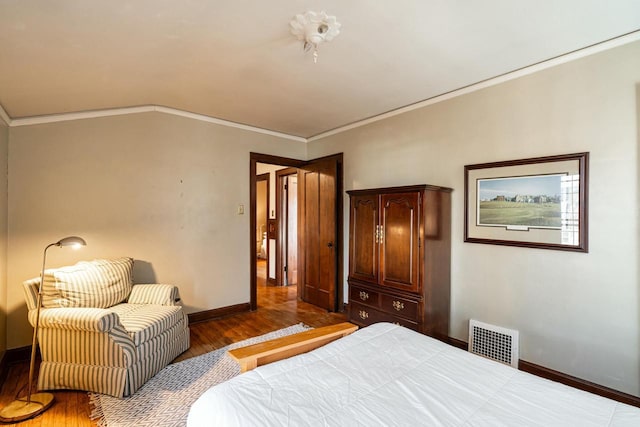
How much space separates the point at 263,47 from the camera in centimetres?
209

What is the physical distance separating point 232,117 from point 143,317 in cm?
239

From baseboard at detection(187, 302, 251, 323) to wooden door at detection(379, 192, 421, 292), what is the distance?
2.00 m

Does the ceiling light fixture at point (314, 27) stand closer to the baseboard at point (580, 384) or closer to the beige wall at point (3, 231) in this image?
the beige wall at point (3, 231)

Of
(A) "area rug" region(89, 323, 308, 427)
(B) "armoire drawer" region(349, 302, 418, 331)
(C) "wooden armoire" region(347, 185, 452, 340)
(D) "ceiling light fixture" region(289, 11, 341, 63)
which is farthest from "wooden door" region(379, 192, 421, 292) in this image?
(A) "area rug" region(89, 323, 308, 427)

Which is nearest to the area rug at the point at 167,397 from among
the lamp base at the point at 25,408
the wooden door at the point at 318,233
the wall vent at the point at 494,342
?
the lamp base at the point at 25,408

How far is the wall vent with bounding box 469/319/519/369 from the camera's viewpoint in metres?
2.47

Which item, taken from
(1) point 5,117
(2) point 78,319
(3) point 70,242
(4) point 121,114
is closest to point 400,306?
(2) point 78,319

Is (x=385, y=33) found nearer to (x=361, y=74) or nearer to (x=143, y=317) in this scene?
(x=361, y=74)

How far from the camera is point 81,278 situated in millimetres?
2463

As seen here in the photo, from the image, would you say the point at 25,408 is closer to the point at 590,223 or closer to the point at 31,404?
the point at 31,404

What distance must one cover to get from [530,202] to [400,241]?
1.06 meters

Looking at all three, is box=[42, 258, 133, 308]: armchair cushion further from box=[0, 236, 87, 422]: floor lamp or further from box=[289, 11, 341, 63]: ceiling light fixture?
box=[289, 11, 341, 63]: ceiling light fixture

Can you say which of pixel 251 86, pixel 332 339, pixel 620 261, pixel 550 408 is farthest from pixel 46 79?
pixel 620 261

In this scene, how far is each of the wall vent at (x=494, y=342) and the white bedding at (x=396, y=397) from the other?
1354 mm
